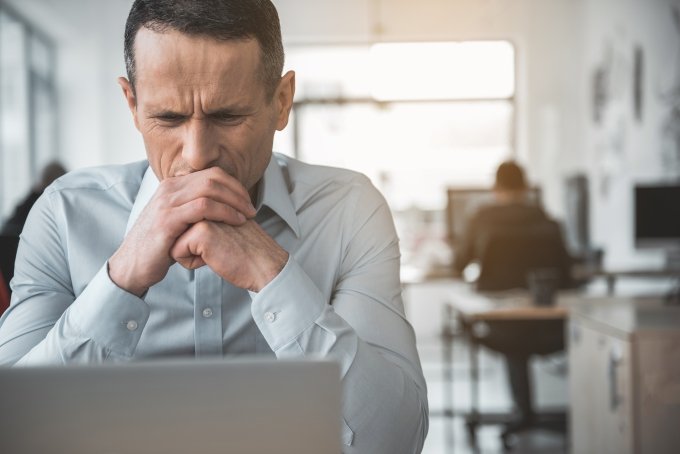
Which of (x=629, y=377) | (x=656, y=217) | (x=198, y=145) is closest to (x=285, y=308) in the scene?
(x=198, y=145)

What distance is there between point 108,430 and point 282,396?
127 millimetres

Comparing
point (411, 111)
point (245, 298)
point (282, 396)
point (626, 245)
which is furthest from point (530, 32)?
point (282, 396)

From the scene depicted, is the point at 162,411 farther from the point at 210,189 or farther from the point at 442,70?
the point at 442,70

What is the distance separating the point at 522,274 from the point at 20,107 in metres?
4.66

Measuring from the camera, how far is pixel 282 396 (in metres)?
0.59

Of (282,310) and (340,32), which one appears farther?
(340,32)

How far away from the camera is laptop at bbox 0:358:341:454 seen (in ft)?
1.90

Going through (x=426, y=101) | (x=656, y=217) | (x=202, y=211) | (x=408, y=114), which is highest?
(x=426, y=101)

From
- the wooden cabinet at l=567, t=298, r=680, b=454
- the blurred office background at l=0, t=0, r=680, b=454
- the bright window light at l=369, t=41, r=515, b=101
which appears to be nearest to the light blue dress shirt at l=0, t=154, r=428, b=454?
the wooden cabinet at l=567, t=298, r=680, b=454

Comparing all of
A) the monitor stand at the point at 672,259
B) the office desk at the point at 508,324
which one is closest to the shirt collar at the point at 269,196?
the office desk at the point at 508,324

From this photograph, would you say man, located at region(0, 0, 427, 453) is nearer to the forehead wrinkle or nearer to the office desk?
the forehead wrinkle

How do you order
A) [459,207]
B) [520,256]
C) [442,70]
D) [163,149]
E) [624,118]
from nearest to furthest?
[163,149]
[520,256]
[459,207]
[624,118]
[442,70]

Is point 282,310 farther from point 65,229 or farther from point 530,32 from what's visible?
point 530,32

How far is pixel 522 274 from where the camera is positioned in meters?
4.04
